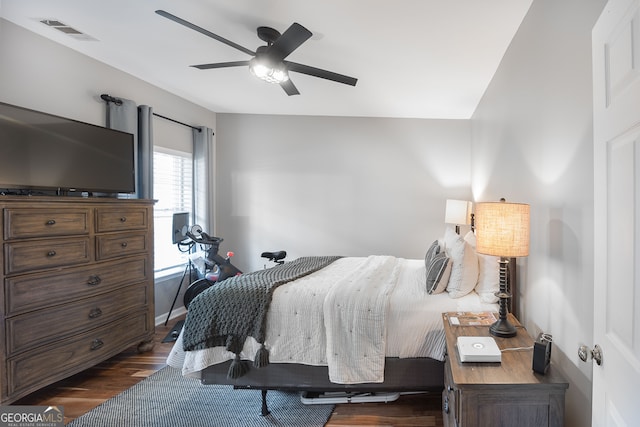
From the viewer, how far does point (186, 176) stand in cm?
411

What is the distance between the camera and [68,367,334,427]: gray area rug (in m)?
1.95

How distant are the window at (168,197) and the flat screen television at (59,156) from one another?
34.5 inches

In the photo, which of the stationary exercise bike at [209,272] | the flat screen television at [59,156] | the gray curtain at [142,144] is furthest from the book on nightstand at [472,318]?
the gray curtain at [142,144]

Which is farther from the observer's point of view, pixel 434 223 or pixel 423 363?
pixel 434 223

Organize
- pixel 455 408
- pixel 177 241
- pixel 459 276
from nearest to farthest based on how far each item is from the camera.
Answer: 1. pixel 455 408
2. pixel 459 276
3. pixel 177 241

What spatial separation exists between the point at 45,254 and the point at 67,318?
485mm

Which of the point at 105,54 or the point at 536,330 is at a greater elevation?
the point at 105,54

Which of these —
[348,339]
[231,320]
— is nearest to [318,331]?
[348,339]

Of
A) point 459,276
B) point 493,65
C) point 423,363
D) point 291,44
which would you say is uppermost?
point 493,65

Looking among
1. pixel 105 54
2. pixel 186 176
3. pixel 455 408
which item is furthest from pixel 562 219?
pixel 186 176

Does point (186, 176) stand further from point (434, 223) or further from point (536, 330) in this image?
point (536, 330)

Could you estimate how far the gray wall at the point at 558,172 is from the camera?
49.4 inches

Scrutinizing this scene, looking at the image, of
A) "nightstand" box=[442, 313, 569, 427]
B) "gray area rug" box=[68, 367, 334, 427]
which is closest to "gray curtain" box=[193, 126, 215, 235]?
"gray area rug" box=[68, 367, 334, 427]

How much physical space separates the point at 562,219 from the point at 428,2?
1.53 meters
